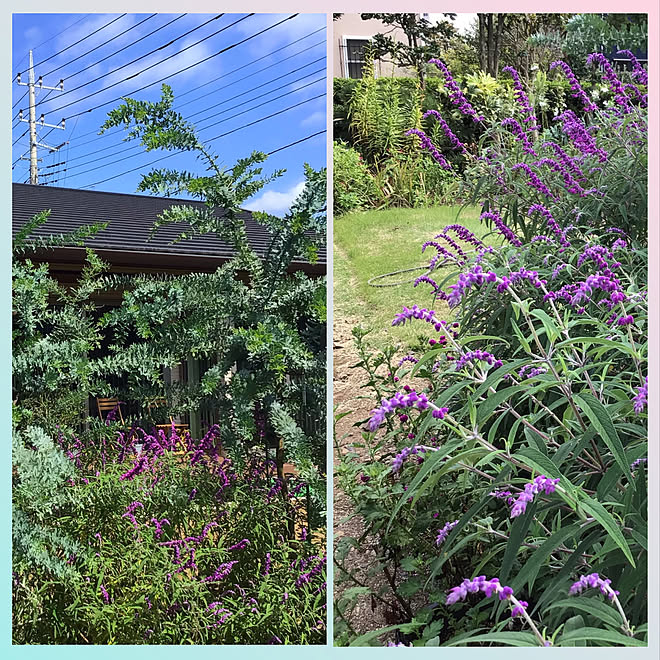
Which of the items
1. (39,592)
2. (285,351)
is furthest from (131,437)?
(285,351)

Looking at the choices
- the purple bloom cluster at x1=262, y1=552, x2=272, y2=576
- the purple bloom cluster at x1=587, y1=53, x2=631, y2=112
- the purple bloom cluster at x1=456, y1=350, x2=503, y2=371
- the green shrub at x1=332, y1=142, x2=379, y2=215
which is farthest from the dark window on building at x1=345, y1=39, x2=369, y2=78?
the purple bloom cluster at x1=262, y1=552, x2=272, y2=576

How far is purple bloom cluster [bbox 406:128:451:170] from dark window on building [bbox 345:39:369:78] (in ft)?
0.86

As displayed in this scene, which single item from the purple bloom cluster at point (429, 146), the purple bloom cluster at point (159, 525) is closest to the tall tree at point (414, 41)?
the purple bloom cluster at point (429, 146)

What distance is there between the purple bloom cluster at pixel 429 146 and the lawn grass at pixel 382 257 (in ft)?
0.61

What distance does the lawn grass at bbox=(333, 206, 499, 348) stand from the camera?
2152mm

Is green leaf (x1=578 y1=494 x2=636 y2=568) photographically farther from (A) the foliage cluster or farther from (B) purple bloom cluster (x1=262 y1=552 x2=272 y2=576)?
(B) purple bloom cluster (x1=262 y1=552 x2=272 y2=576)

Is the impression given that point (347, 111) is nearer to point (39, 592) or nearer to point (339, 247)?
point (339, 247)

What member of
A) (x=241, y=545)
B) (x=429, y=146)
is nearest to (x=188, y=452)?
(x=241, y=545)

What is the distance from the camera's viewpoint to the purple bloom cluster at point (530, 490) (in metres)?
0.96

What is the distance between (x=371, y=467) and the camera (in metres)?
1.91

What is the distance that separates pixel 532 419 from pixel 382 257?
0.95 m

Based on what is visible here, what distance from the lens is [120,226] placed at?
13.0 ft

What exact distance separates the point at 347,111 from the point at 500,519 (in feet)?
4.39
